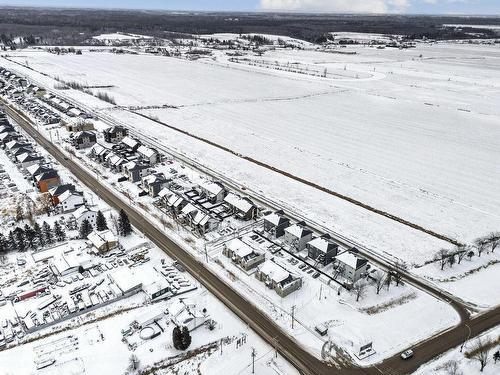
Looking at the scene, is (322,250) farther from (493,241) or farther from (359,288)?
(493,241)

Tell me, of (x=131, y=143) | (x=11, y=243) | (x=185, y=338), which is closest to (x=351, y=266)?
(x=185, y=338)

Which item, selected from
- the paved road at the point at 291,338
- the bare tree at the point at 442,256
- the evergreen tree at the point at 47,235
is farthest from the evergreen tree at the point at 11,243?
the bare tree at the point at 442,256

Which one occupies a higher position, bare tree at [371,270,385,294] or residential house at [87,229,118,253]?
residential house at [87,229,118,253]

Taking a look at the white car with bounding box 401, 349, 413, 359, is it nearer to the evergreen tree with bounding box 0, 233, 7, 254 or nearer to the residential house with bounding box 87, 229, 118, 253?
the residential house with bounding box 87, 229, 118, 253

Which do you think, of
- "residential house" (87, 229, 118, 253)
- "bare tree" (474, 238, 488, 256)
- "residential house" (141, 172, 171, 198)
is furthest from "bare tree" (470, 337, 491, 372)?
"residential house" (141, 172, 171, 198)

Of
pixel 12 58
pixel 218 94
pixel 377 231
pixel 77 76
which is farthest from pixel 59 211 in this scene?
pixel 12 58

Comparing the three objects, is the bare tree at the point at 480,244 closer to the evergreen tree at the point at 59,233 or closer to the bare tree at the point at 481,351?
the bare tree at the point at 481,351
